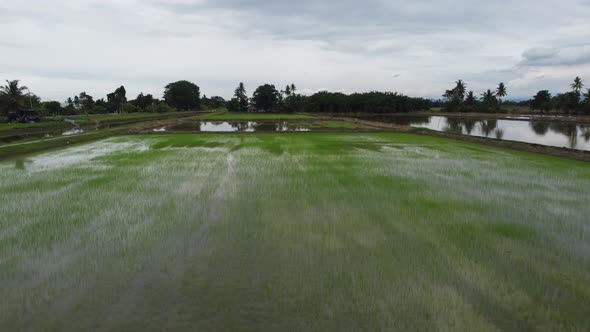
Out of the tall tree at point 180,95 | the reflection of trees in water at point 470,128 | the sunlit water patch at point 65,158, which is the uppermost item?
the tall tree at point 180,95

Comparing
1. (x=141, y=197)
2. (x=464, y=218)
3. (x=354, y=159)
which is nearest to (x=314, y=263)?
(x=464, y=218)

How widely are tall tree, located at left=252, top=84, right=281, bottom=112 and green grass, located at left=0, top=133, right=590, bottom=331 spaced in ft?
235

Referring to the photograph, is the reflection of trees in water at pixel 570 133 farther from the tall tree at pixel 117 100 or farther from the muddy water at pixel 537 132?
the tall tree at pixel 117 100

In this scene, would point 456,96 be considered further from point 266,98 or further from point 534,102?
point 266,98

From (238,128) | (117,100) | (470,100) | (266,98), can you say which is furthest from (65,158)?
(470,100)

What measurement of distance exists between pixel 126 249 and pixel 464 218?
6.34m

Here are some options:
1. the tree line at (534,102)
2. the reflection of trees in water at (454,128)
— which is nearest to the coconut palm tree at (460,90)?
the tree line at (534,102)

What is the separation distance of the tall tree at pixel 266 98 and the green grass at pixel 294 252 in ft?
235

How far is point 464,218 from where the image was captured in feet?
20.9

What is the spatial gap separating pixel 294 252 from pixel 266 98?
77528 millimetres

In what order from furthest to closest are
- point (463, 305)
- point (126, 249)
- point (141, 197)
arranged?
point (141, 197)
point (126, 249)
point (463, 305)

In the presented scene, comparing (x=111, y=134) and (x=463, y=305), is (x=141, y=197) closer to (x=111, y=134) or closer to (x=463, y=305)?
(x=463, y=305)

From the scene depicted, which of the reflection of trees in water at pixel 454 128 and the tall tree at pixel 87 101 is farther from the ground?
the tall tree at pixel 87 101

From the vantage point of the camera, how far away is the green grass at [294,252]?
339 cm
